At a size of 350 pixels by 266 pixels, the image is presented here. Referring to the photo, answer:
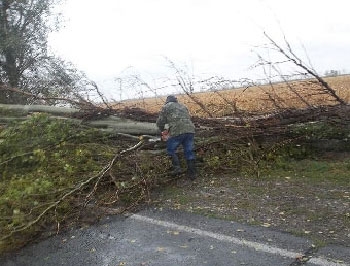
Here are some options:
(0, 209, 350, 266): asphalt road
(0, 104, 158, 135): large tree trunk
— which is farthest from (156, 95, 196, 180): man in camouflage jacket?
(0, 209, 350, 266): asphalt road

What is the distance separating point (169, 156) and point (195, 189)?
964 mm

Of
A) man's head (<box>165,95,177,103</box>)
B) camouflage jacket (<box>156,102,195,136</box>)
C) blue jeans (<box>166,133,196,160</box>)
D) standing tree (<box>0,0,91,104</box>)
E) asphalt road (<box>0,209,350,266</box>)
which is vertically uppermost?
standing tree (<box>0,0,91,104</box>)

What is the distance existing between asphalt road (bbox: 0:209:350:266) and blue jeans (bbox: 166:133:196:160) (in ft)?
5.22

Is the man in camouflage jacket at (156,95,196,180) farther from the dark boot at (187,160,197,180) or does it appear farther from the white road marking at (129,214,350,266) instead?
the white road marking at (129,214,350,266)

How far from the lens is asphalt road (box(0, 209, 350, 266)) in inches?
162

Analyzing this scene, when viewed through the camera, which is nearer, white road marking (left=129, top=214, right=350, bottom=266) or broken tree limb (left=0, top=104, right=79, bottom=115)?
white road marking (left=129, top=214, right=350, bottom=266)

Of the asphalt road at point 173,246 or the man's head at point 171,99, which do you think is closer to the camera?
the asphalt road at point 173,246

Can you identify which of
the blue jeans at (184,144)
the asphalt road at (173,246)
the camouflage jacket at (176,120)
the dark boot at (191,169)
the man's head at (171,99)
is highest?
the man's head at (171,99)

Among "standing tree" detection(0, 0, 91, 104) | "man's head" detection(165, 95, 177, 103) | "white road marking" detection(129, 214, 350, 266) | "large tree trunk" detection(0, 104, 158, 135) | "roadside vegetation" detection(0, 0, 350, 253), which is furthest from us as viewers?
"standing tree" detection(0, 0, 91, 104)

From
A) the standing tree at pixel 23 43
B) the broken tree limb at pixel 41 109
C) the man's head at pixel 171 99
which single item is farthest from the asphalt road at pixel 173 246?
the standing tree at pixel 23 43

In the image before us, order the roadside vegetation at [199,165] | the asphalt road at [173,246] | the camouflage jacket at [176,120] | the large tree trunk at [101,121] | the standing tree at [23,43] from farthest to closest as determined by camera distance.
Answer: the standing tree at [23,43] → the large tree trunk at [101,121] → the camouflage jacket at [176,120] → the roadside vegetation at [199,165] → the asphalt road at [173,246]

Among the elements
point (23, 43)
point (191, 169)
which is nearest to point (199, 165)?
point (191, 169)

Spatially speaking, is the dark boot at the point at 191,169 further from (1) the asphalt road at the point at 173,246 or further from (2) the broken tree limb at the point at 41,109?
(2) the broken tree limb at the point at 41,109

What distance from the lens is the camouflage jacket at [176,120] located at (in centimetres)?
701
